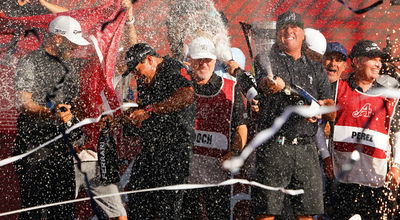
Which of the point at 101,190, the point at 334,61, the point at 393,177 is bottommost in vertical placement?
the point at 101,190

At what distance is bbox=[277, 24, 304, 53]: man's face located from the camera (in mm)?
4023

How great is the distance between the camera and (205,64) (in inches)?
162

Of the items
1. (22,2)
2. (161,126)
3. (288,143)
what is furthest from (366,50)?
(22,2)

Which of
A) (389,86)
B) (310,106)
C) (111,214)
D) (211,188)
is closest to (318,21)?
(389,86)

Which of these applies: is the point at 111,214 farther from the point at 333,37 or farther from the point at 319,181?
the point at 333,37

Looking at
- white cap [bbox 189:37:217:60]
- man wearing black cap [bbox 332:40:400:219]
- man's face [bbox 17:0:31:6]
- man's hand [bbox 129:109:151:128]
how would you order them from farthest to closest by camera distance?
man's face [bbox 17:0:31:6]
man wearing black cap [bbox 332:40:400:219]
white cap [bbox 189:37:217:60]
man's hand [bbox 129:109:151:128]

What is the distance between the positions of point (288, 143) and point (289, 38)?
0.61m

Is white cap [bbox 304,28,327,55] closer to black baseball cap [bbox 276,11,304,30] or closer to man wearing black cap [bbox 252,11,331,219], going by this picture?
black baseball cap [bbox 276,11,304,30]

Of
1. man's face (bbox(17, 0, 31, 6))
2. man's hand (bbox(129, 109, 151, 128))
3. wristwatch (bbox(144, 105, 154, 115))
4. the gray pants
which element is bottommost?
the gray pants

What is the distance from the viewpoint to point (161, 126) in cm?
386

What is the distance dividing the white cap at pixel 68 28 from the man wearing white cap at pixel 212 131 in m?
0.71

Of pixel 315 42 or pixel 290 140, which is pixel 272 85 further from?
pixel 315 42

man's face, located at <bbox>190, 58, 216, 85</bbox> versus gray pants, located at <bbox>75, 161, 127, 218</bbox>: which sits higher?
man's face, located at <bbox>190, 58, 216, 85</bbox>

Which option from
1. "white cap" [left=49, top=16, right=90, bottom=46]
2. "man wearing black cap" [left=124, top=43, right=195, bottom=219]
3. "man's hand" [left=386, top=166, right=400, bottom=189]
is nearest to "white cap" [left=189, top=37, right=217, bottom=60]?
"man wearing black cap" [left=124, top=43, right=195, bottom=219]
